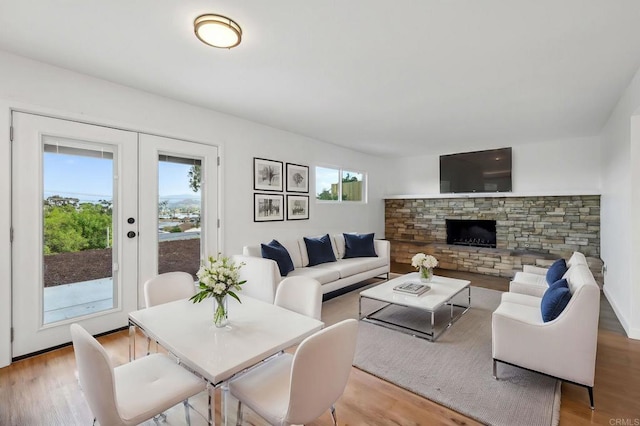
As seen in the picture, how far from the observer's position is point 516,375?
2.29 m

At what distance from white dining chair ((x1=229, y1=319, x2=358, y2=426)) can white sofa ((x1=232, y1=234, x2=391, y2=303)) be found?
5.74 feet

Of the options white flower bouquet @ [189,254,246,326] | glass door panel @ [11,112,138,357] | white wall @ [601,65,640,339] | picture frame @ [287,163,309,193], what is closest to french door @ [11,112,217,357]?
glass door panel @ [11,112,138,357]

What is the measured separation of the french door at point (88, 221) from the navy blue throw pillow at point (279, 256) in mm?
913

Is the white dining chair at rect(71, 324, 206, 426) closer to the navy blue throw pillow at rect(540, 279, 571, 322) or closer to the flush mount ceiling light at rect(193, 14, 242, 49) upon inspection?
the flush mount ceiling light at rect(193, 14, 242, 49)

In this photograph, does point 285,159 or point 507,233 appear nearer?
point 285,159

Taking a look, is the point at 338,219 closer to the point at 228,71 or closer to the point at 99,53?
the point at 228,71

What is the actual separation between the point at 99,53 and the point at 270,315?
8.24 ft

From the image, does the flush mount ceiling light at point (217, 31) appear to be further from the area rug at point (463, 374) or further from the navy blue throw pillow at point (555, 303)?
the navy blue throw pillow at point (555, 303)

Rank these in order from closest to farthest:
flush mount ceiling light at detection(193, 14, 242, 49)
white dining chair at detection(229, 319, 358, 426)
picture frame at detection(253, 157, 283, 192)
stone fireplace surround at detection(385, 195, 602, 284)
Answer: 1. white dining chair at detection(229, 319, 358, 426)
2. flush mount ceiling light at detection(193, 14, 242, 49)
3. picture frame at detection(253, 157, 283, 192)
4. stone fireplace surround at detection(385, 195, 602, 284)

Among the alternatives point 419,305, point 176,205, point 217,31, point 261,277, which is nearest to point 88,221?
point 176,205

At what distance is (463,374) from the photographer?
2326 millimetres

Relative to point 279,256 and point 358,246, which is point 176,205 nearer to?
point 279,256

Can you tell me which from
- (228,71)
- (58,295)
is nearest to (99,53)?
(228,71)

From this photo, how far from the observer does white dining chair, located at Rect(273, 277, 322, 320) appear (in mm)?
2012
